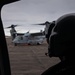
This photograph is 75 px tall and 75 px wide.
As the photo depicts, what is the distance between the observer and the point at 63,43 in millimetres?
1454

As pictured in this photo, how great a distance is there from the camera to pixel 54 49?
1.48 m

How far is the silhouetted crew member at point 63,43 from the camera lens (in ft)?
4.65

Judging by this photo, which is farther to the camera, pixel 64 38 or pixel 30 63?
pixel 30 63

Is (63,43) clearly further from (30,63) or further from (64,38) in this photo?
→ (30,63)

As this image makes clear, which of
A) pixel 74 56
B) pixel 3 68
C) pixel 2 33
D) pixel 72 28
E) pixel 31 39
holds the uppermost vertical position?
pixel 72 28

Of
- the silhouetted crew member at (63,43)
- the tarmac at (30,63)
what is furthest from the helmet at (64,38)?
the tarmac at (30,63)

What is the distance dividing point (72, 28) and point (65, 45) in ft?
0.29

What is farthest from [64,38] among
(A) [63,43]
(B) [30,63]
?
(B) [30,63]

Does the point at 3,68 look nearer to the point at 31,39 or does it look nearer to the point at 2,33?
the point at 2,33

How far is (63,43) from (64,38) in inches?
1.0

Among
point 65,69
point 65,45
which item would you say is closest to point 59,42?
point 65,45

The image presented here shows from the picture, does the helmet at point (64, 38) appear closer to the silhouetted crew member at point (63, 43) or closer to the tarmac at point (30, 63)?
the silhouetted crew member at point (63, 43)

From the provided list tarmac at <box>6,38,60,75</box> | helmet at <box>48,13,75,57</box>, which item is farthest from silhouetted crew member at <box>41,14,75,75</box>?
tarmac at <box>6,38,60,75</box>

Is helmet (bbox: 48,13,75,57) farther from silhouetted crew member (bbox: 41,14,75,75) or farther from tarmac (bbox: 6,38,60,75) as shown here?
tarmac (bbox: 6,38,60,75)
